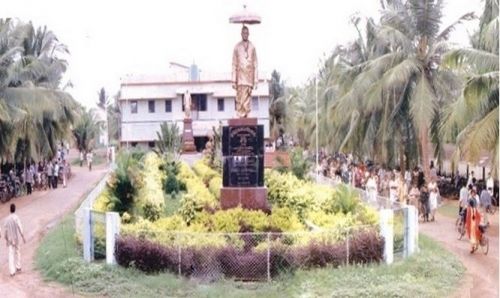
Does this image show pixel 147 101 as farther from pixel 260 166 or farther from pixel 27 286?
pixel 27 286

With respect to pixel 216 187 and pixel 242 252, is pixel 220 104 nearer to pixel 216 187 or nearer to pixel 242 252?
pixel 216 187

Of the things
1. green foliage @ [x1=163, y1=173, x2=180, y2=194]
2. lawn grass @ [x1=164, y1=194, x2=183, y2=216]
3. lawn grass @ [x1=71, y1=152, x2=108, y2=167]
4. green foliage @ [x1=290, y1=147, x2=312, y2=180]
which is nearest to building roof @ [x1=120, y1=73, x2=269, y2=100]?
lawn grass @ [x1=71, y1=152, x2=108, y2=167]

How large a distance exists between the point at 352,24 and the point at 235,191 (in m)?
19.2

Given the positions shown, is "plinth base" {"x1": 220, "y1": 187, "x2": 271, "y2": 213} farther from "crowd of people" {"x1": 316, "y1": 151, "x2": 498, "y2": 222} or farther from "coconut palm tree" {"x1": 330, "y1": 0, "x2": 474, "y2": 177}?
"coconut palm tree" {"x1": 330, "y1": 0, "x2": 474, "y2": 177}

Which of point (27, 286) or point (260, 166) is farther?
point (260, 166)

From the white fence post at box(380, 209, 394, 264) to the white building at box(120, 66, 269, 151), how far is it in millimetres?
40604

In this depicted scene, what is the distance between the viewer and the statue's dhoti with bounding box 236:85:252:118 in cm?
1834

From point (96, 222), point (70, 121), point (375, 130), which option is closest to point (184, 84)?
point (70, 121)

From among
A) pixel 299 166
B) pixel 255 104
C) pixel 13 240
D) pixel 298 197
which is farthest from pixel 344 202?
pixel 255 104

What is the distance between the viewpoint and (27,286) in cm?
1323

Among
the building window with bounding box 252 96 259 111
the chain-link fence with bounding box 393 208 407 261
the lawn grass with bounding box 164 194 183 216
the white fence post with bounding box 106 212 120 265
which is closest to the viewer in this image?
the white fence post with bounding box 106 212 120 265

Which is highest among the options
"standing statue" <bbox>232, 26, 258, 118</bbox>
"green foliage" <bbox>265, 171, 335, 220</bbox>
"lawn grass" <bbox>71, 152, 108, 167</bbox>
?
"standing statue" <bbox>232, 26, 258, 118</bbox>

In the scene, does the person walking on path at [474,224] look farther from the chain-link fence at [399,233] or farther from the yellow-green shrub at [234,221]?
the yellow-green shrub at [234,221]

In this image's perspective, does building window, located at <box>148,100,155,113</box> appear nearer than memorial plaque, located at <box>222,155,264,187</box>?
No
